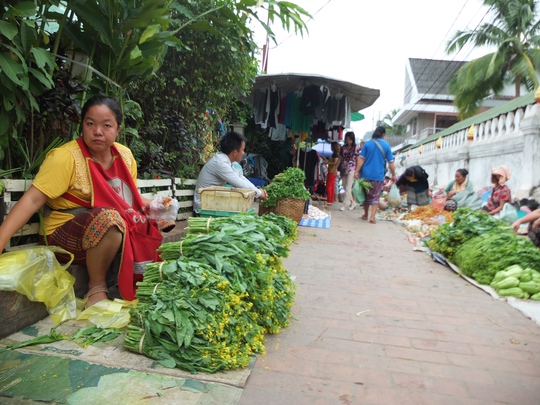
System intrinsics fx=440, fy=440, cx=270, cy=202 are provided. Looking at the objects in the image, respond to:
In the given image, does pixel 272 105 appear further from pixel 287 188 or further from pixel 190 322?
pixel 190 322

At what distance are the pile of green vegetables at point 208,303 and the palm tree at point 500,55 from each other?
75.2 feet

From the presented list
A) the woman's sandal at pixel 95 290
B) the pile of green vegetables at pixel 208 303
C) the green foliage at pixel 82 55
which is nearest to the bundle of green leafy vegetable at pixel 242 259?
the pile of green vegetables at pixel 208 303

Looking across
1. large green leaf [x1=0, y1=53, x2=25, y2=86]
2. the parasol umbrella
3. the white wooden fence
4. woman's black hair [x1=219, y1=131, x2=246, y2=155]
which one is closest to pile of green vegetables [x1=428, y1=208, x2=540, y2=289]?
woman's black hair [x1=219, y1=131, x2=246, y2=155]

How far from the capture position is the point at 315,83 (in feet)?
31.3

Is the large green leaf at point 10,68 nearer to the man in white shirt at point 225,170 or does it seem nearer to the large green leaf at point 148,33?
the large green leaf at point 148,33

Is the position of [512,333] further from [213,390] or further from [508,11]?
[508,11]

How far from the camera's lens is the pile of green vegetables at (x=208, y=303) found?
7.51 ft

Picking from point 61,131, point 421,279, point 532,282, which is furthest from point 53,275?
point 532,282

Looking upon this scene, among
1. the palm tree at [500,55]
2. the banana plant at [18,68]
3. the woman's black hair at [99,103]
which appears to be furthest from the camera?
the palm tree at [500,55]

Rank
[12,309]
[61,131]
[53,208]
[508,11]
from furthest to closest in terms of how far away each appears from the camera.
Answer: [508,11] → [61,131] → [53,208] → [12,309]

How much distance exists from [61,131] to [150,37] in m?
0.99

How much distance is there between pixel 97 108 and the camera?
10.00ft

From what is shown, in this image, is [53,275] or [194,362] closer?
[194,362]

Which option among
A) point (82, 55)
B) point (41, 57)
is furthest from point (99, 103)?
point (82, 55)
